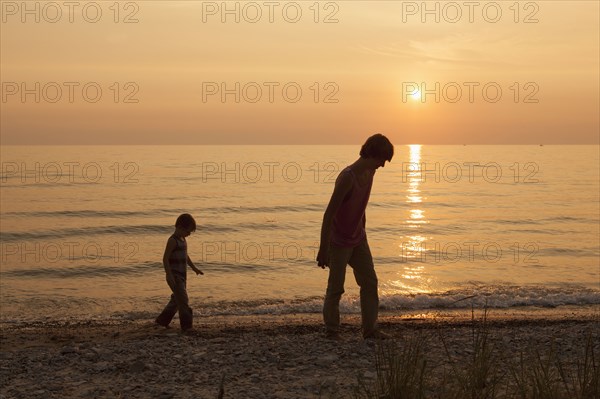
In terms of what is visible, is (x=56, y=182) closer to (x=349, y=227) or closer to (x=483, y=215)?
(x=483, y=215)

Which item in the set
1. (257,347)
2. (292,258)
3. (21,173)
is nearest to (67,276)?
(292,258)

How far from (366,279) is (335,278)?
1.36ft

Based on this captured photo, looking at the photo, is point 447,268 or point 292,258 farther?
point 292,258

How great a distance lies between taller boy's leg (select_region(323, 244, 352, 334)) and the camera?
7.96 m

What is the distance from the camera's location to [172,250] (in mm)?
9430

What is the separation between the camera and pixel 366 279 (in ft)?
26.9

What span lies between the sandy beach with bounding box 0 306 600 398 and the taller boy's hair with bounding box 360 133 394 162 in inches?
79.8

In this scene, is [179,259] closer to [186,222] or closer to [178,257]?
[178,257]

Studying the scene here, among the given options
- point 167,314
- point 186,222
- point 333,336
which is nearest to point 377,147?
point 333,336

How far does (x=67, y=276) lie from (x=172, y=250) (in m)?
9.81

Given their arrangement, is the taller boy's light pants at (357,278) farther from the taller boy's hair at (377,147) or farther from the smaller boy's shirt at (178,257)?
the smaller boy's shirt at (178,257)

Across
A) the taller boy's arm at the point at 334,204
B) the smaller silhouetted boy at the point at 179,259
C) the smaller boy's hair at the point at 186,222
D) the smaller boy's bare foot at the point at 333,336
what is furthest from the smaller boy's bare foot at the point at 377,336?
the smaller boy's hair at the point at 186,222

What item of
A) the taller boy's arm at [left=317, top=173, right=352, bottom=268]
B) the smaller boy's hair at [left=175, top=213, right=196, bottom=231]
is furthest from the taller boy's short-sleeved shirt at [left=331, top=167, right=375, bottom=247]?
the smaller boy's hair at [left=175, top=213, right=196, bottom=231]

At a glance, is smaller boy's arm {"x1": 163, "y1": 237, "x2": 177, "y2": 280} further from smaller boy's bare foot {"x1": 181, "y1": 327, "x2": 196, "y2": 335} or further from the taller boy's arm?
the taller boy's arm
